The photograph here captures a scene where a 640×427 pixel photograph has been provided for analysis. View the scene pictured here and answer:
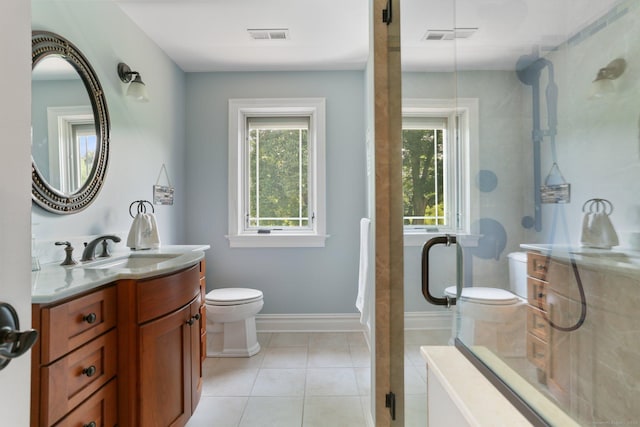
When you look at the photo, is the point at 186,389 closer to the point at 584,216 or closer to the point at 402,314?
the point at 402,314

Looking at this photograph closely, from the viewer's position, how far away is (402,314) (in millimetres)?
1458

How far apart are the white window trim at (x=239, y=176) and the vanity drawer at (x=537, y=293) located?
239 centimetres

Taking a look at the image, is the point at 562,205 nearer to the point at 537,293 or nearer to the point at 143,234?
the point at 537,293

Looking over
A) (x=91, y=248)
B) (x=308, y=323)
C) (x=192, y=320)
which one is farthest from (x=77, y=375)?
(x=308, y=323)

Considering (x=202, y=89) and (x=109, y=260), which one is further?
(x=202, y=89)

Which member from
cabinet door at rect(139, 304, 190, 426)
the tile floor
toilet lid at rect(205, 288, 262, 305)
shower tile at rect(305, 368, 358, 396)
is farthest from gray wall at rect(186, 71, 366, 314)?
cabinet door at rect(139, 304, 190, 426)

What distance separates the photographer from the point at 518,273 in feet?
2.21

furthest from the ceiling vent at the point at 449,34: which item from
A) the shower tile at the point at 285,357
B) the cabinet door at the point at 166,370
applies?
the shower tile at the point at 285,357

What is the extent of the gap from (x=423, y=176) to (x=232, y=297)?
71.0 inches

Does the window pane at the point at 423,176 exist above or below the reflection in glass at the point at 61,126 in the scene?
below

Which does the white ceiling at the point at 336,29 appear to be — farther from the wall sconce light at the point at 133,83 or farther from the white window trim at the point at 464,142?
the wall sconce light at the point at 133,83

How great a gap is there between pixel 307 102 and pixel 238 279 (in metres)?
1.78

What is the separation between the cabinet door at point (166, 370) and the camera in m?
1.30

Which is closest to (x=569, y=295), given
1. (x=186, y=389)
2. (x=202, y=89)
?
(x=186, y=389)
